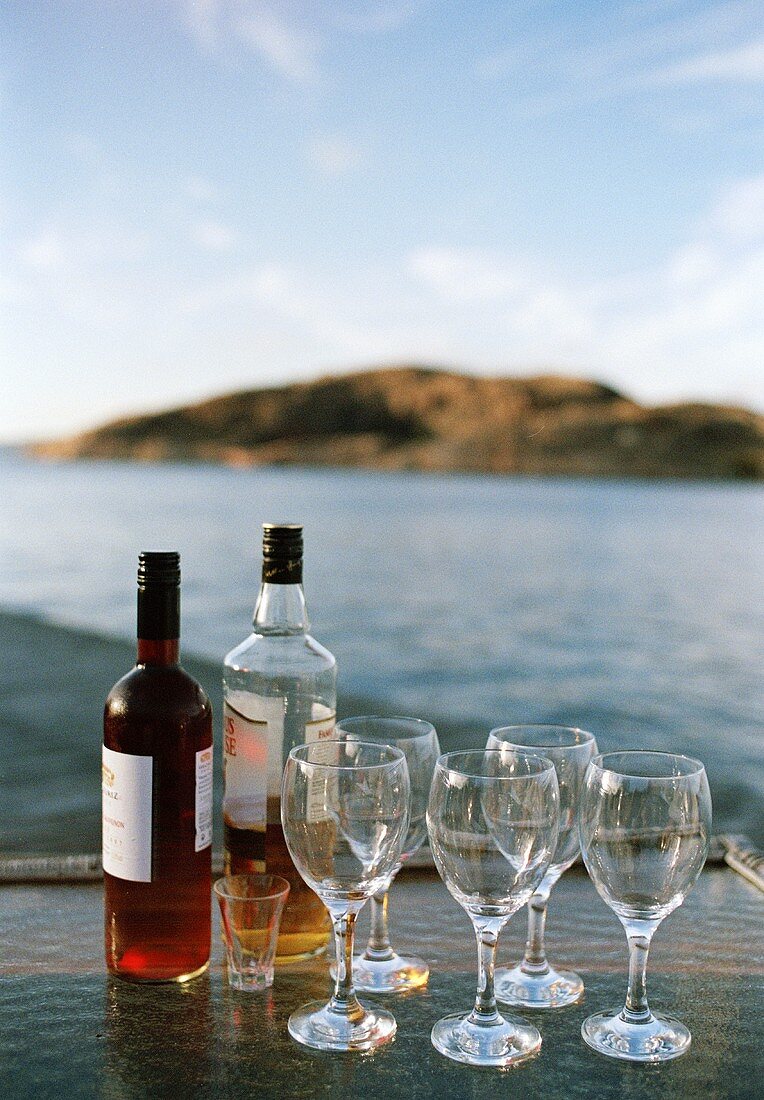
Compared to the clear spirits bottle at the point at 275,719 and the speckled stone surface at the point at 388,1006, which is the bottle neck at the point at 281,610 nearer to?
the clear spirits bottle at the point at 275,719

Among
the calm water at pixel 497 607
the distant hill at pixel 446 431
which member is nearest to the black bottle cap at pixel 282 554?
the calm water at pixel 497 607

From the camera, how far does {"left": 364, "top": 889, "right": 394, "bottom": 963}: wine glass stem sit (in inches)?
61.5

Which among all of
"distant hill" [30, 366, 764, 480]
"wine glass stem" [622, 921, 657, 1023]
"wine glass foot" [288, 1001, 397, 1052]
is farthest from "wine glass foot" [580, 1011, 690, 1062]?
"distant hill" [30, 366, 764, 480]

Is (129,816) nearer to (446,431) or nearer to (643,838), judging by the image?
(643,838)

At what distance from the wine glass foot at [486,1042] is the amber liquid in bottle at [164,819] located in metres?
0.34

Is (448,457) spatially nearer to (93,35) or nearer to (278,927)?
(93,35)

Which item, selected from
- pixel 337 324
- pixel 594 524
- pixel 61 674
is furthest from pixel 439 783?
pixel 337 324

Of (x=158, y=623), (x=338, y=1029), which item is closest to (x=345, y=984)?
(x=338, y=1029)

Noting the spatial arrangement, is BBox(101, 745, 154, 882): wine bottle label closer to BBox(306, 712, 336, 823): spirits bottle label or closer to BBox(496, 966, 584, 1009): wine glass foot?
BBox(306, 712, 336, 823): spirits bottle label

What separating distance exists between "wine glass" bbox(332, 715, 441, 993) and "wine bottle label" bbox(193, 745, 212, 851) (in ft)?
0.58

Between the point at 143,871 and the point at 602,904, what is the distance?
76cm

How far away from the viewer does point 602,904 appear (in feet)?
5.99

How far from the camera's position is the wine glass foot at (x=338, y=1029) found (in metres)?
1.33

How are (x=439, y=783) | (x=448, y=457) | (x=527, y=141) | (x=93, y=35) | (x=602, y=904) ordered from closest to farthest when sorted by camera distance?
(x=439, y=783) → (x=602, y=904) → (x=93, y=35) → (x=527, y=141) → (x=448, y=457)
